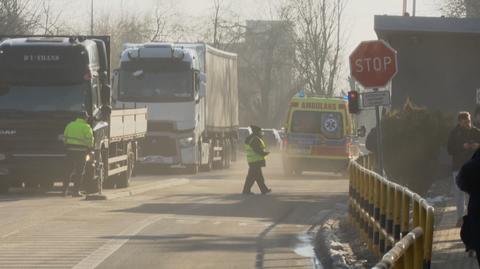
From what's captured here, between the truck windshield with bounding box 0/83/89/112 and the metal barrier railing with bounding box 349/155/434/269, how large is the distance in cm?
942

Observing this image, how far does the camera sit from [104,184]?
1254 inches

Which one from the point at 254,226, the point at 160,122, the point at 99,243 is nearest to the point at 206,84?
the point at 160,122

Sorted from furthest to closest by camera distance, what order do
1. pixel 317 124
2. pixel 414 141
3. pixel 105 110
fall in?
1. pixel 317 124
2. pixel 105 110
3. pixel 414 141

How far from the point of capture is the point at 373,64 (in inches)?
791

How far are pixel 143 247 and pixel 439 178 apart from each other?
1334 cm

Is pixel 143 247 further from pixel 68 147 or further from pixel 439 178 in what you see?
pixel 439 178

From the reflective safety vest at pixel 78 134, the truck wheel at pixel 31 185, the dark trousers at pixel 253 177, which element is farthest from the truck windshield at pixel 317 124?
the reflective safety vest at pixel 78 134

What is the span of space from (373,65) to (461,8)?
44353 mm

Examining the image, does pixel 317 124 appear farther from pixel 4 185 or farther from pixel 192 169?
pixel 4 185

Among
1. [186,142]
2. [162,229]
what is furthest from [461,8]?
[162,229]

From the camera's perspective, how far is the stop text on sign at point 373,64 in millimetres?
20016

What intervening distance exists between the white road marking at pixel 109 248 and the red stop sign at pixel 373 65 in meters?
4.14

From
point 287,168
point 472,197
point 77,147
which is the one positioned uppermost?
point 472,197

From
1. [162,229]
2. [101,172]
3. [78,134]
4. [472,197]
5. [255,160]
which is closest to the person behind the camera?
[472,197]
